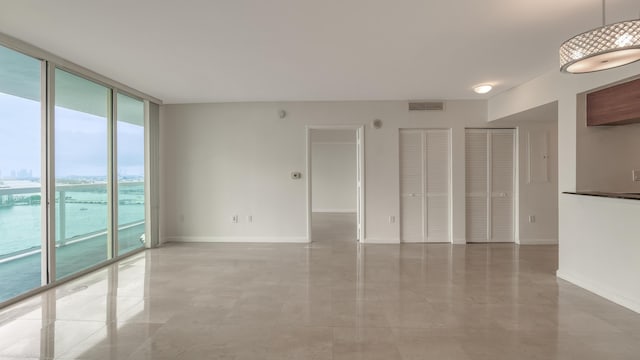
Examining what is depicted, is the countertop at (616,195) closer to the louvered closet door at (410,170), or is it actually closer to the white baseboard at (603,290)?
the white baseboard at (603,290)

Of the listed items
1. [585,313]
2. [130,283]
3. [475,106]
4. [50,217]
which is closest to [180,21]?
[50,217]

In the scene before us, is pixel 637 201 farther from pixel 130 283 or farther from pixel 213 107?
pixel 213 107

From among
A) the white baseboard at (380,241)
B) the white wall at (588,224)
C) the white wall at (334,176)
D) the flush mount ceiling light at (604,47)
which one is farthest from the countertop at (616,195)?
the white wall at (334,176)

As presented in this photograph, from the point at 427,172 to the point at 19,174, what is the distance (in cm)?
574

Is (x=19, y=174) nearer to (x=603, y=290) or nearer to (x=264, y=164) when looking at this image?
(x=264, y=164)

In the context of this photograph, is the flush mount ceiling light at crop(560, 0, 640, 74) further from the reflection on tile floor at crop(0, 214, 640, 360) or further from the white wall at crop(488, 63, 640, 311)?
the reflection on tile floor at crop(0, 214, 640, 360)

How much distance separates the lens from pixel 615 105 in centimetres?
348

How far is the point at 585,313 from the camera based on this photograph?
2969 millimetres

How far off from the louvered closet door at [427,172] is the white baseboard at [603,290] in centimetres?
222

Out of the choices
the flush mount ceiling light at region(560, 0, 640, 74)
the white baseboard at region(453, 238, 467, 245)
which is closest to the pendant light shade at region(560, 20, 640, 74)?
the flush mount ceiling light at region(560, 0, 640, 74)

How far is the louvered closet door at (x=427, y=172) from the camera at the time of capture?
237 inches

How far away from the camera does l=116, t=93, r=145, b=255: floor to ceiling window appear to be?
4.99 metres

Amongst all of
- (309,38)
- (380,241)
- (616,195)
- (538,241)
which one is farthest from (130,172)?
(538,241)

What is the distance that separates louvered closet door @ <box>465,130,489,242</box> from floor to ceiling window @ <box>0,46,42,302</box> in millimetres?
6278
